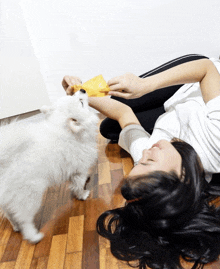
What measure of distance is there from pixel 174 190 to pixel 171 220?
0.12m

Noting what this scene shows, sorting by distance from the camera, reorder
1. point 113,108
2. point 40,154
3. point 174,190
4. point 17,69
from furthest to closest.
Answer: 1. point 17,69
2. point 113,108
3. point 40,154
4. point 174,190

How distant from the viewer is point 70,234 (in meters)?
1.12

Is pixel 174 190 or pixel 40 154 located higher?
pixel 40 154

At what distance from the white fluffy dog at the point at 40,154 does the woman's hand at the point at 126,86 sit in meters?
0.20

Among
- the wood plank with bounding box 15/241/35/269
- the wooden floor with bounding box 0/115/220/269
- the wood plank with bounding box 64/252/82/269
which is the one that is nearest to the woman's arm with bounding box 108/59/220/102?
the wooden floor with bounding box 0/115/220/269

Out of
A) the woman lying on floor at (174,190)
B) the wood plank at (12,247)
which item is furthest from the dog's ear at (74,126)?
the wood plank at (12,247)

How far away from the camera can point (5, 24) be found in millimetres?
1619

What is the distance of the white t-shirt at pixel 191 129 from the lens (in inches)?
35.1

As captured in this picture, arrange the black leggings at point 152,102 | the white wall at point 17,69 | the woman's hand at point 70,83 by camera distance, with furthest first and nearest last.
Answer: the white wall at point 17,69, the black leggings at point 152,102, the woman's hand at point 70,83

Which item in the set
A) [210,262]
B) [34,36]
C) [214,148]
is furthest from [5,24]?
[210,262]

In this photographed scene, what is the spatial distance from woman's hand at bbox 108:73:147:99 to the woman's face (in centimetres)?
27

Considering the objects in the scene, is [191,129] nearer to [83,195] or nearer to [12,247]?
[83,195]

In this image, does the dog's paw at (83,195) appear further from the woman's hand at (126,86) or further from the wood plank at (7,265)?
the woman's hand at (126,86)

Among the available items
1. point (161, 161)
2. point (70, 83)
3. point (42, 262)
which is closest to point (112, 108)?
point (70, 83)
